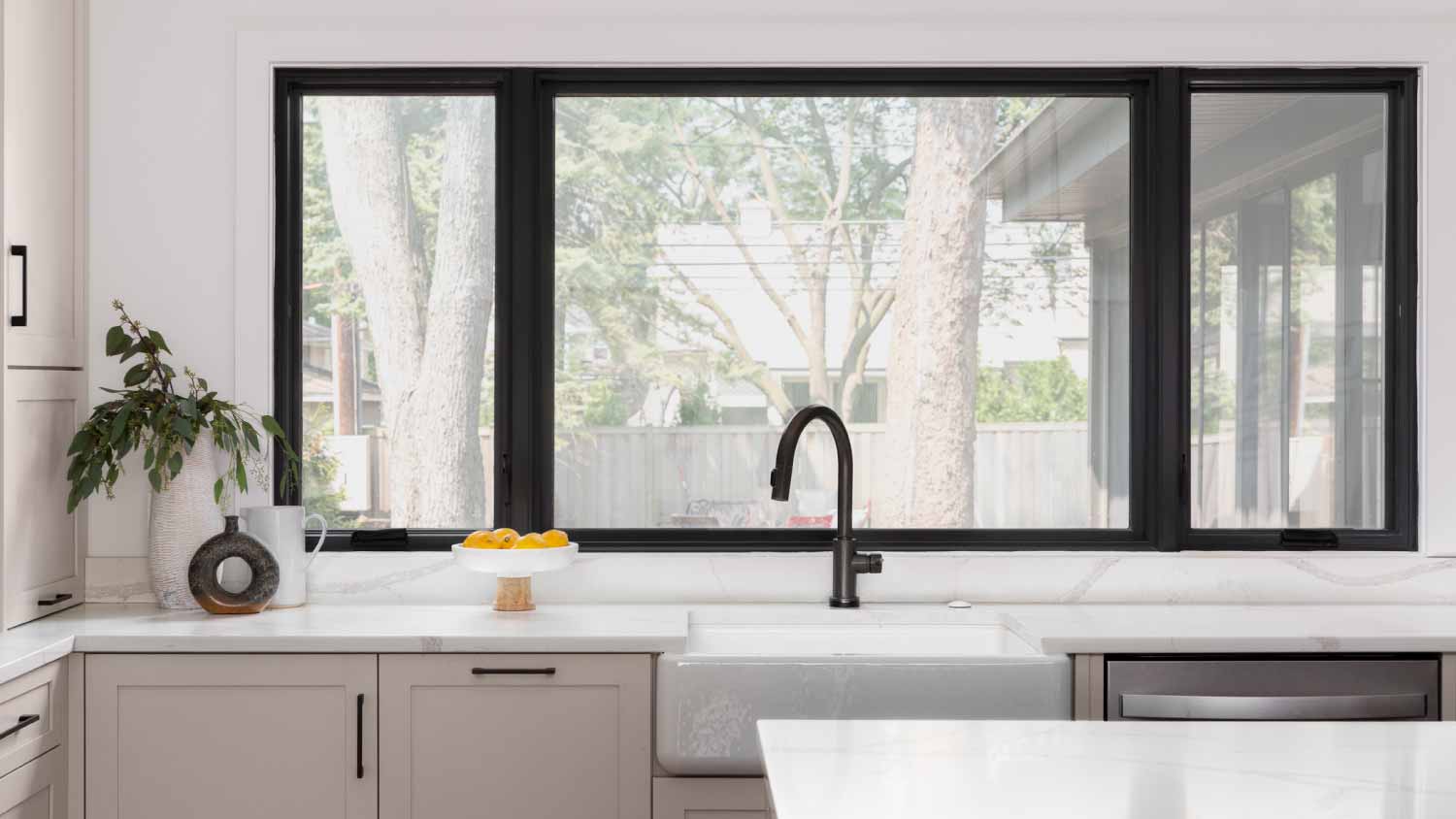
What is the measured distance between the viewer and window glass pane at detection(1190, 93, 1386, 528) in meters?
2.84

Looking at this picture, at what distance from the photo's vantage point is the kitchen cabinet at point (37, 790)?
2.06m

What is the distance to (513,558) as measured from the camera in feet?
8.11

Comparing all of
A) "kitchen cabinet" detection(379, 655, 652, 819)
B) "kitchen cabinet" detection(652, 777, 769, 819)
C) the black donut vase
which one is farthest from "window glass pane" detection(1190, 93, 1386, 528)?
the black donut vase

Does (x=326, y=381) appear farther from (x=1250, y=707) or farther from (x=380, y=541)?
(x=1250, y=707)

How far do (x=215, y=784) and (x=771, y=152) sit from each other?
1.90 meters

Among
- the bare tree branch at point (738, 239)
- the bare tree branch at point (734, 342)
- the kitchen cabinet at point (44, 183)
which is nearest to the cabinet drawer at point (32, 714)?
the kitchen cabinet at point (44, 183)

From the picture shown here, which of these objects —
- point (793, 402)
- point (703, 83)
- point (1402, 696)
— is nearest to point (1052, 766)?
point (1402, 696)

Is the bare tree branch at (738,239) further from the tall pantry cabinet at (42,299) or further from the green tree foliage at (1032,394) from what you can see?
the tall pantry cabinet at (42,299)

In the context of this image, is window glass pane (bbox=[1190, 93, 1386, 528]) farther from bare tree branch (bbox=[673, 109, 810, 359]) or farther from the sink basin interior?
bare tree branch (bbox=[673, 109, 810, 359])

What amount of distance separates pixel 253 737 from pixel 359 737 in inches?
8.5

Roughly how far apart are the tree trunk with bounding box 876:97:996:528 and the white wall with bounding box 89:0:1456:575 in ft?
0.72

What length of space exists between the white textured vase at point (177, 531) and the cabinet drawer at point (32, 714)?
13.6 inches

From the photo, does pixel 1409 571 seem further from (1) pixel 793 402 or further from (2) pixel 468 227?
(2) pixel 468 227

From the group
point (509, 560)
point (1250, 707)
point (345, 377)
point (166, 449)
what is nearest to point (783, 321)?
point (509, 560)
